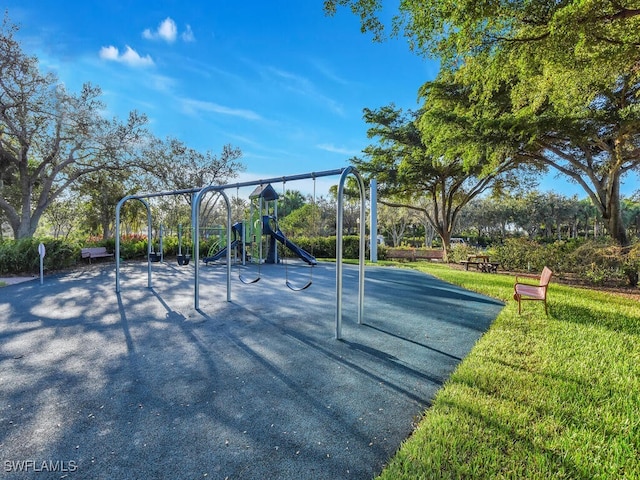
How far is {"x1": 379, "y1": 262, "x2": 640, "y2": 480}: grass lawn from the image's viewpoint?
1.83 m

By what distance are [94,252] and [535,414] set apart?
15130 mm

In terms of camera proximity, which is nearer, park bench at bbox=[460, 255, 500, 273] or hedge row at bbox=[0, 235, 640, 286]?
hedge row at bbox=[0, 235, 640, 286]

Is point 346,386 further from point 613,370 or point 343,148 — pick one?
point 343,148

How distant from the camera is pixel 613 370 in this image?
3201mm

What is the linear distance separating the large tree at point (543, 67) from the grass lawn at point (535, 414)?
4651mm

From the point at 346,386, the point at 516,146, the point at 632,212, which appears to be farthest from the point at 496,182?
the point at 632,212

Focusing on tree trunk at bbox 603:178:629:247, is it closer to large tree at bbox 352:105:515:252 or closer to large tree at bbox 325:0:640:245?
large tree at bbox 325:0:640:245

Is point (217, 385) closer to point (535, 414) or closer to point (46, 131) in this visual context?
point (535, 414)

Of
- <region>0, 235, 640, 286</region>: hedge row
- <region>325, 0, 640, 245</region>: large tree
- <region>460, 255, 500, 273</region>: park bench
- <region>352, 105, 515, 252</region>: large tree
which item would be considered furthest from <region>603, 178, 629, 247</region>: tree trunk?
<region>352, 105, 515, 252</region>: large tree

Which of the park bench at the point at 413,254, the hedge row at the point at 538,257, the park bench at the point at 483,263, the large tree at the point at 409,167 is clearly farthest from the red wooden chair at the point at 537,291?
A: the park bench at the point at 413,254

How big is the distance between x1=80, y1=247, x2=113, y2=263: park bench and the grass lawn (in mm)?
14146

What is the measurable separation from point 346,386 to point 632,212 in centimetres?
5319

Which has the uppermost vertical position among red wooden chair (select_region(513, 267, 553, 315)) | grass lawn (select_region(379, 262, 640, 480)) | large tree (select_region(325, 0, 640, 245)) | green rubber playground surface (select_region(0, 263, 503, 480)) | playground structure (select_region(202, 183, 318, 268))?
large tree (select_region(325, 0, 640, 245))

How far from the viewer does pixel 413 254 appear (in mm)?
20219
